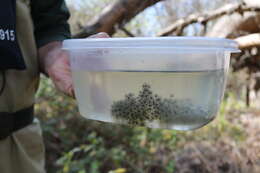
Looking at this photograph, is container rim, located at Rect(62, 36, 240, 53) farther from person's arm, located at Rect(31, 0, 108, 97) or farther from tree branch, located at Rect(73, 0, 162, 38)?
tree branch, located at Rect(73, 0, 162, 38)

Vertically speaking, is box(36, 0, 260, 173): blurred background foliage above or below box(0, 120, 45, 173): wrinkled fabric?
below

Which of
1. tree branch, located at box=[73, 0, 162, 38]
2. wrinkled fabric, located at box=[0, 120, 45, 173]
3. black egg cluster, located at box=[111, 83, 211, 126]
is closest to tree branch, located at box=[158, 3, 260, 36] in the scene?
tree branch, located at box=[73, 0, 162, 38]

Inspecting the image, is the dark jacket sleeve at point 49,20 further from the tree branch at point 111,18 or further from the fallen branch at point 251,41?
the fallen branch at point 251,41

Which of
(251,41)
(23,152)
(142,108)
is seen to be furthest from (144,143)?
(142,108)

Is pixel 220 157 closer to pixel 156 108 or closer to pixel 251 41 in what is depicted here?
pixel 251 41

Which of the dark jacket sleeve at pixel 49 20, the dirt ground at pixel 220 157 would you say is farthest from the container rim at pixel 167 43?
the dirt ground at pixel 220 157

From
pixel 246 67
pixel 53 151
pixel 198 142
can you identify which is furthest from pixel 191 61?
pixel 246 67

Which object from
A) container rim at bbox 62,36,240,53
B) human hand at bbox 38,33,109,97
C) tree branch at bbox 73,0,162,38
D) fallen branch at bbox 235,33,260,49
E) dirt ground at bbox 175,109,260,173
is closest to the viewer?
container rim at bbox 62,36,240,53
